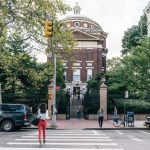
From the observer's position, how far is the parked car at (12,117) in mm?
24672

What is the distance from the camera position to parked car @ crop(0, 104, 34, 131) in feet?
80.9

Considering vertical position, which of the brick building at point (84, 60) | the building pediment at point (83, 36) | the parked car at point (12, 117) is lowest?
the parked car at point (12, 117)

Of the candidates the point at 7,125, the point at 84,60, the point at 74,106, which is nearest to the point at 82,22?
the point at 84,60

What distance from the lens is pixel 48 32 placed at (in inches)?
786

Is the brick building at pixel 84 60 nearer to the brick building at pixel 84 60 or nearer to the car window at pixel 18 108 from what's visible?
the brick building at pixel 84 60

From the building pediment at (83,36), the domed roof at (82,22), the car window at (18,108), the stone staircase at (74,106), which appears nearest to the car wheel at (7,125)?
the car window at (18,108)

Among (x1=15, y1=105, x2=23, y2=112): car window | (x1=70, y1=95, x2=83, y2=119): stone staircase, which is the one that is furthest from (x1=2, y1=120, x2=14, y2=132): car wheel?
(x1=70, y1=95, x2=83, y2=119): stone staircase

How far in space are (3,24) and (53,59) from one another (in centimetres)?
452

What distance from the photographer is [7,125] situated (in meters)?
24.8

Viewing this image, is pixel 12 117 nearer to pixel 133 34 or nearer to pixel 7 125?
pixel 7 125

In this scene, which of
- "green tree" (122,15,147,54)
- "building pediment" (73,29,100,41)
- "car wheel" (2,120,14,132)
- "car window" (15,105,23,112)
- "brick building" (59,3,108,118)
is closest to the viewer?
"car wheel" (2,120,14,132)

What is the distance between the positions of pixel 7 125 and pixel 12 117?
562 mm

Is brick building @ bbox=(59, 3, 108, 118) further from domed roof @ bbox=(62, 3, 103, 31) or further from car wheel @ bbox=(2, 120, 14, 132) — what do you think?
car wheel @ bbox=(2, 120, 14, 132)

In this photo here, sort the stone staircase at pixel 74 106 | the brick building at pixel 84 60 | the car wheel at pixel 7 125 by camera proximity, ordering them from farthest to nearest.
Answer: the brick building at pixel 84 60 < the stone staircase at pixel 74 106 < the car wheel at pixel 7 125
